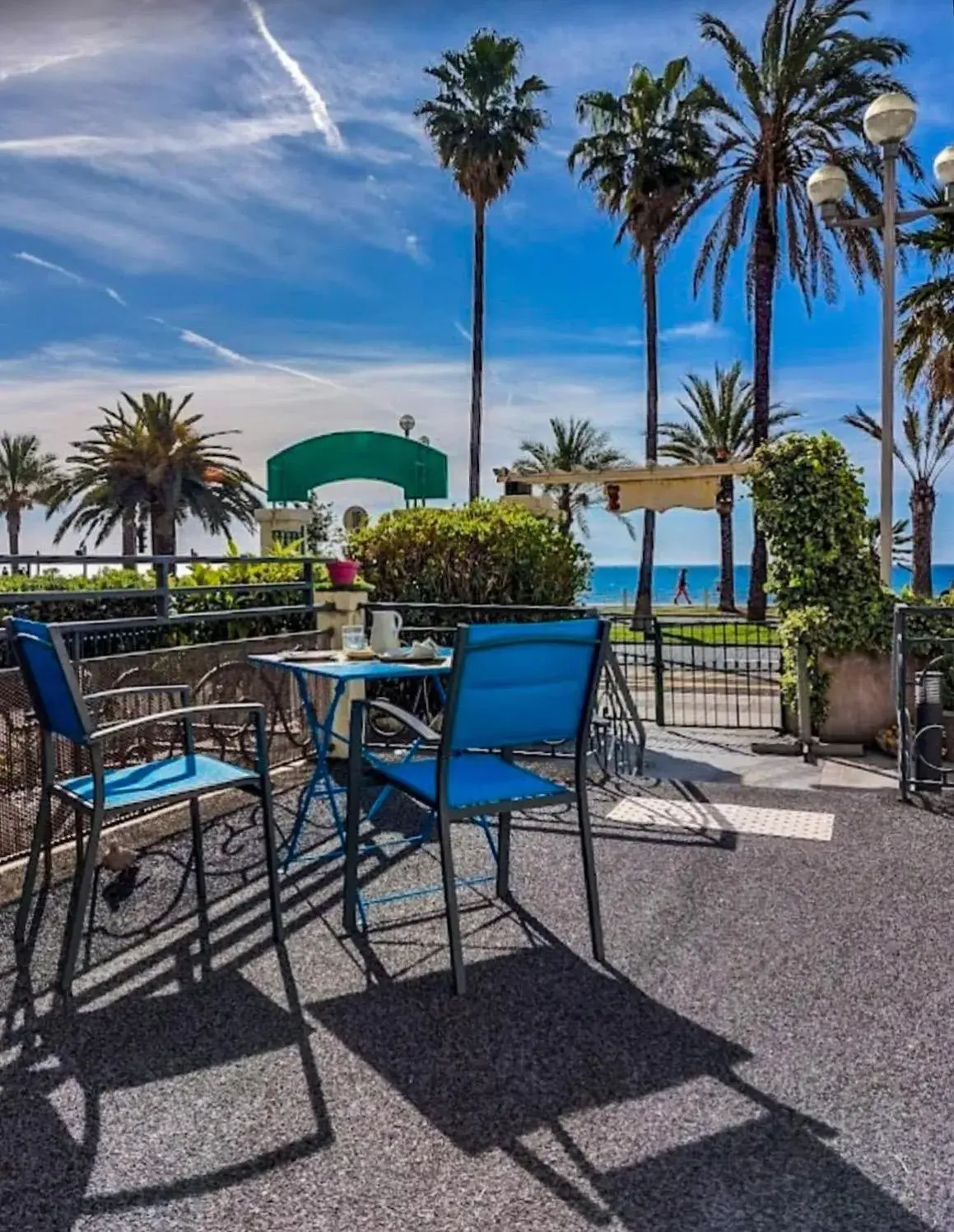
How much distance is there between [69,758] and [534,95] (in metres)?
22.0

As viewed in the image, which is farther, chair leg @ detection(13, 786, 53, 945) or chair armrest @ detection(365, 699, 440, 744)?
chair leg @ detection(13, 786, 53, 945)

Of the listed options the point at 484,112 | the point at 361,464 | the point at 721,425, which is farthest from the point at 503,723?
the point at 721,425

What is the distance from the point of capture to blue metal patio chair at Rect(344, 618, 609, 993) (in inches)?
103

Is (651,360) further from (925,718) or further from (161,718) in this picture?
(161,718)

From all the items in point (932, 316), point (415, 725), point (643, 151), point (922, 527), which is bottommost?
point (415, 725)

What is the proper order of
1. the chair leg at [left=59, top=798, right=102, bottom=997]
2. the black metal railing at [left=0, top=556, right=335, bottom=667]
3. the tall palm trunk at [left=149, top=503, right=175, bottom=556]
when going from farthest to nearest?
the tall palm trunk at [left=149, top=503, right=175, bottom=556]
the black metal railing at [left=0, top=556, right=335, bottom=667]
the chair leg at [left=59, top=798, right=102, bottom=997]

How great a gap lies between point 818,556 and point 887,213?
301 centimetres

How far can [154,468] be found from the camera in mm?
24703

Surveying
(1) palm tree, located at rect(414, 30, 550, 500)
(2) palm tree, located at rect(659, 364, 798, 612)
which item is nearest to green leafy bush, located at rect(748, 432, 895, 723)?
(1) palm tree, located at rect(414, 30, 550, 500)

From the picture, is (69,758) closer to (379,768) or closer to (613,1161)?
(379,768)

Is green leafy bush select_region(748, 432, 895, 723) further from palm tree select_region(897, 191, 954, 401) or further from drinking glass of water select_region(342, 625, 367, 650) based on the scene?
palm tree select_region(897, 191, 954, 401)

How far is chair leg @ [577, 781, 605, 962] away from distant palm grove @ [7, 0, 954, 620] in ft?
24.0

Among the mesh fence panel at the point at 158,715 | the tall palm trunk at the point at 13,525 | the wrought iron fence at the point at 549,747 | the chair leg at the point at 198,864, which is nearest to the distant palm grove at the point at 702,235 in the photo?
the tall palm trunk at the point at 13,525

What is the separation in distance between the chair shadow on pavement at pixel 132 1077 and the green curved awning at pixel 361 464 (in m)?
5.98
